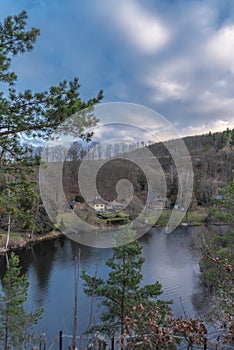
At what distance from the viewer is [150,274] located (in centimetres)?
1058

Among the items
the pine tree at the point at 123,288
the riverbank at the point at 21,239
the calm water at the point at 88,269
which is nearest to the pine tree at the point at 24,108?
the pine tree at the point at 123,288

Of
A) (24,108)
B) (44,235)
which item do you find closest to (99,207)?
(24,108)

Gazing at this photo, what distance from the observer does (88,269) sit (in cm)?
1074

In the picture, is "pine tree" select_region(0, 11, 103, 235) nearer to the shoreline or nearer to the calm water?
the calm water

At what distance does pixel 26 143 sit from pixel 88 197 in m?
4.12

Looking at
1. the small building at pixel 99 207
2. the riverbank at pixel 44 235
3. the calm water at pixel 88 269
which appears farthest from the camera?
the riverbank at pixel 44 235

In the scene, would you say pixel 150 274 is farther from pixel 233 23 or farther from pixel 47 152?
pixel 233 23

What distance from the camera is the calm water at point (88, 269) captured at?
802cm

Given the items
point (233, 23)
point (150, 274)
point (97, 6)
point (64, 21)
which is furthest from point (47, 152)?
point (150, 274)

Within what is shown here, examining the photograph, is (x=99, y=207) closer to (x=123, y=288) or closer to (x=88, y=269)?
(x=88, y=269)

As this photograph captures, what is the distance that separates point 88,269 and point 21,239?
6.94 meters

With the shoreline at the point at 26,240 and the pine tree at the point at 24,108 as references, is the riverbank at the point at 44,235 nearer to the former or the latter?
the shoreline at the point at 26,240

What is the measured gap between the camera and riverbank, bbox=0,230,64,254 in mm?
14918

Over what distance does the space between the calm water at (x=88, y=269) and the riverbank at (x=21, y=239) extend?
2.62ft
